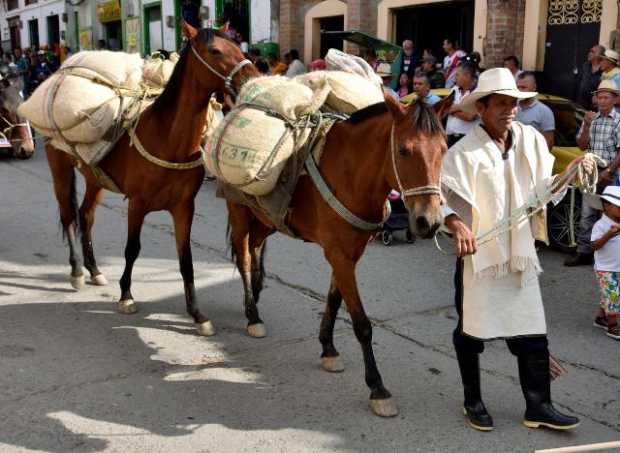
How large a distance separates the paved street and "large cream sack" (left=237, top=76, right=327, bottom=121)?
5.40ft

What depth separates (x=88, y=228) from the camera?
6.31 meters

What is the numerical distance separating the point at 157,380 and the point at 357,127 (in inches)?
77.1

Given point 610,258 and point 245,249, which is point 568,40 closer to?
point 610,258

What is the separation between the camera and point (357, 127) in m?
3.85

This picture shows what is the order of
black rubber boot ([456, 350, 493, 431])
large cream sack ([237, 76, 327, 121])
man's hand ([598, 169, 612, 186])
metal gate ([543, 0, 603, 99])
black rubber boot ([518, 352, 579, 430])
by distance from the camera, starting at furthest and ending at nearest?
metal gate ([543, 0, 603, 99])
man's hand ([598, 169, 612, 186])
large cream sack ([237, 76, 327, 121])
black rubber boot ([456, 350, 493, 431])
black rubber boot ([518, 352, 579, 430])

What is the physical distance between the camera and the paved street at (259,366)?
3613 mm

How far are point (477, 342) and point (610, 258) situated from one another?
1.88m

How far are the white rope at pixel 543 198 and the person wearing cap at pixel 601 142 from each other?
3.16 metres

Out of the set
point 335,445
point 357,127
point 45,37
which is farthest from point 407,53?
point 45,37

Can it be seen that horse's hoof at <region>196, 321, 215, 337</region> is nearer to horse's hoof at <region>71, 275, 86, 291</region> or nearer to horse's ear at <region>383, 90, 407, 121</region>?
horse's hoof at <region>71, 275, 86, 291</region>

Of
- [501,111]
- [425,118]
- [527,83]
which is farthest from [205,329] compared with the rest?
[527,83]

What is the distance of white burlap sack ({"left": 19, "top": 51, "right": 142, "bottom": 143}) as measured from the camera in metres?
5.25

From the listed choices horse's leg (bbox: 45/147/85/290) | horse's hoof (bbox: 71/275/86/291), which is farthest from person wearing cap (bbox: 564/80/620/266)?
horse's leg (bbox: 45/147/85/290)

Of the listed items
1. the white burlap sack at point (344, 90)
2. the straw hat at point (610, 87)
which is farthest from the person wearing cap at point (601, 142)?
the white burlap sack at point (344, 90)
